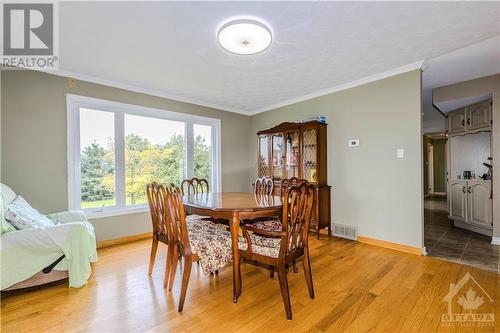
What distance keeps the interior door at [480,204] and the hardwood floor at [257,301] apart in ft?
5.47

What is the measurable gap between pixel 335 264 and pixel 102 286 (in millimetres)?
2345

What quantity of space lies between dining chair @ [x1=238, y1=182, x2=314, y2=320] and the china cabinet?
1.76m

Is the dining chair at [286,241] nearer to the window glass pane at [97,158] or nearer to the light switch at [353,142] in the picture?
the light switch at [353,142]

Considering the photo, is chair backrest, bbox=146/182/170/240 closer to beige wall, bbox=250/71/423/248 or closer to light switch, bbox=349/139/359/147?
beige wall, bbox=250/71/423/248

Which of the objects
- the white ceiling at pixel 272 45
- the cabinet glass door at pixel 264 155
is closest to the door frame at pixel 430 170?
the white ceiling at pixel 272 45

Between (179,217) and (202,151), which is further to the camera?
(202,151)

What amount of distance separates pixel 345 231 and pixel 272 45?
2.78m

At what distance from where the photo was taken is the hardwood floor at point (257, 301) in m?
1.58

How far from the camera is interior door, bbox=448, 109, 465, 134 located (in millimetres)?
4020

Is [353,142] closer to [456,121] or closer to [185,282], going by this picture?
[456,121]

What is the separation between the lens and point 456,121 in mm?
4160

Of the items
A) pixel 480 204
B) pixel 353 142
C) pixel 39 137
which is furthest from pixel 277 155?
pixel 39 137

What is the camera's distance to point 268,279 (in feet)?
7.33

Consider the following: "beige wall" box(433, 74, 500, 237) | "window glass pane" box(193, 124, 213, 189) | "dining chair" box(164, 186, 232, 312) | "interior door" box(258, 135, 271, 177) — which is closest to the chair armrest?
"dining chair" box(164, 186, 232, 312)
